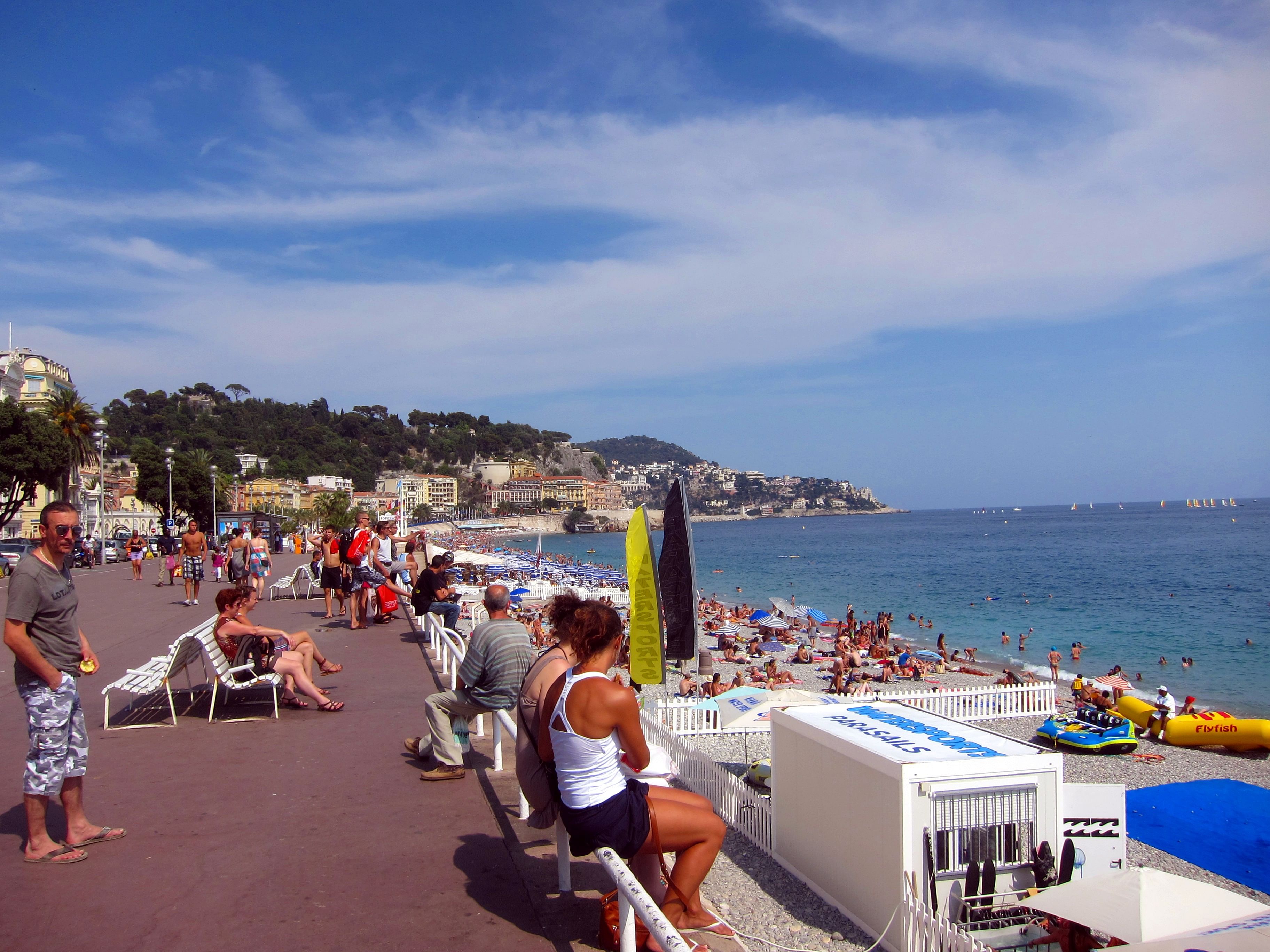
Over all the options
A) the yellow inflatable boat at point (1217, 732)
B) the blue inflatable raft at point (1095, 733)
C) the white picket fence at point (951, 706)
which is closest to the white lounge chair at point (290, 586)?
the white picket fence at point (951, 706)

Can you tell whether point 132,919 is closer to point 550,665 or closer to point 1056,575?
point 550,665

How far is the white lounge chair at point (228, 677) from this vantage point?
20.2 ft

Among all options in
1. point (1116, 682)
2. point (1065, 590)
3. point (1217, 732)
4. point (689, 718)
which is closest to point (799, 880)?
point (689, 718)

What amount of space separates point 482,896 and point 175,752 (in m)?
3.09

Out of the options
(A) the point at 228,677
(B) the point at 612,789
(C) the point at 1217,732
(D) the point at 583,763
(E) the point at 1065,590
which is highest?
(D) the point at 583,763

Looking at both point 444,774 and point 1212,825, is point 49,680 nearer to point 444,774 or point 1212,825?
point 444,774

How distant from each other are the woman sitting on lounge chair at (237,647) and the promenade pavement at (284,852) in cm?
21

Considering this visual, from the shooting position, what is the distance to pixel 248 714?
647 centimetres

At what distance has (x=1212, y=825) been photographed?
21.7ft

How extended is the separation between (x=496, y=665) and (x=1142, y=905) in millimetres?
3196

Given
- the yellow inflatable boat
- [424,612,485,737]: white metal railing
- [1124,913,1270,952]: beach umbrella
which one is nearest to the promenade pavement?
[424,612,485,737]: white metal railing

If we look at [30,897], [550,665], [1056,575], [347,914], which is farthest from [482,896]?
[1056,575]

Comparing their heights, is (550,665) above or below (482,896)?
above

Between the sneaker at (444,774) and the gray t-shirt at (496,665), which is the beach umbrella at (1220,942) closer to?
the gray t-shirt at (496,665)
